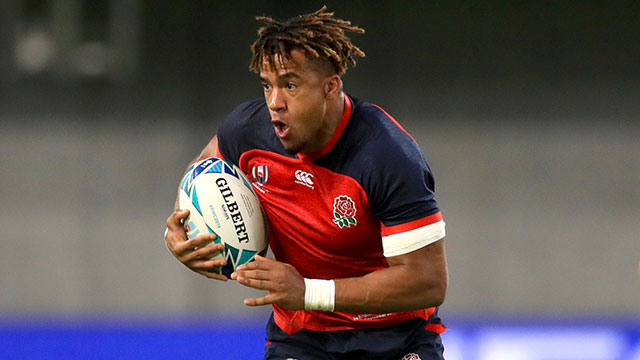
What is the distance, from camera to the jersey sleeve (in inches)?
91.9

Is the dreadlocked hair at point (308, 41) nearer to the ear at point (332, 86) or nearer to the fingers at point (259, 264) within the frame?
the ear at point (332, 86)

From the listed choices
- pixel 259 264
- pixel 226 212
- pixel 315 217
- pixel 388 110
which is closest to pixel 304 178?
pixel 315 217

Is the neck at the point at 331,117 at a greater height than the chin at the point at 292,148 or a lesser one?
greater

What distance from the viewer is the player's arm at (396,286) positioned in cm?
234

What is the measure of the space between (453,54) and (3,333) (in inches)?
133

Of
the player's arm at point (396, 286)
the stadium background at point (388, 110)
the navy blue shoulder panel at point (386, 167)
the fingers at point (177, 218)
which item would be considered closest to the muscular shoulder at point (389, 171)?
the navy blue shoulder panel at point (386, 167)

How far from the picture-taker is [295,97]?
2.36 m

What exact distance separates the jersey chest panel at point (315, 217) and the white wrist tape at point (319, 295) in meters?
0.21

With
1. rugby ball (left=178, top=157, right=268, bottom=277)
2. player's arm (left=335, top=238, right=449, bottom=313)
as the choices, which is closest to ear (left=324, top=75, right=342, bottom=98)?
rugby ball (left=178, top=157, right=268, bottom=277)

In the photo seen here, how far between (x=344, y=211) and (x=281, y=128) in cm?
31

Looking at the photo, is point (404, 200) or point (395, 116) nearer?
point (404, 200)

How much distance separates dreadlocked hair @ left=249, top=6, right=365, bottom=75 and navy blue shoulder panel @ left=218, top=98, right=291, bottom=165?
21cm

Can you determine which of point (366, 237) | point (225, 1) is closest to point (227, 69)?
point (225, 1)

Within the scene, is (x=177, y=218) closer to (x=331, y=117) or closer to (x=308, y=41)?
(x=331, y=117)
